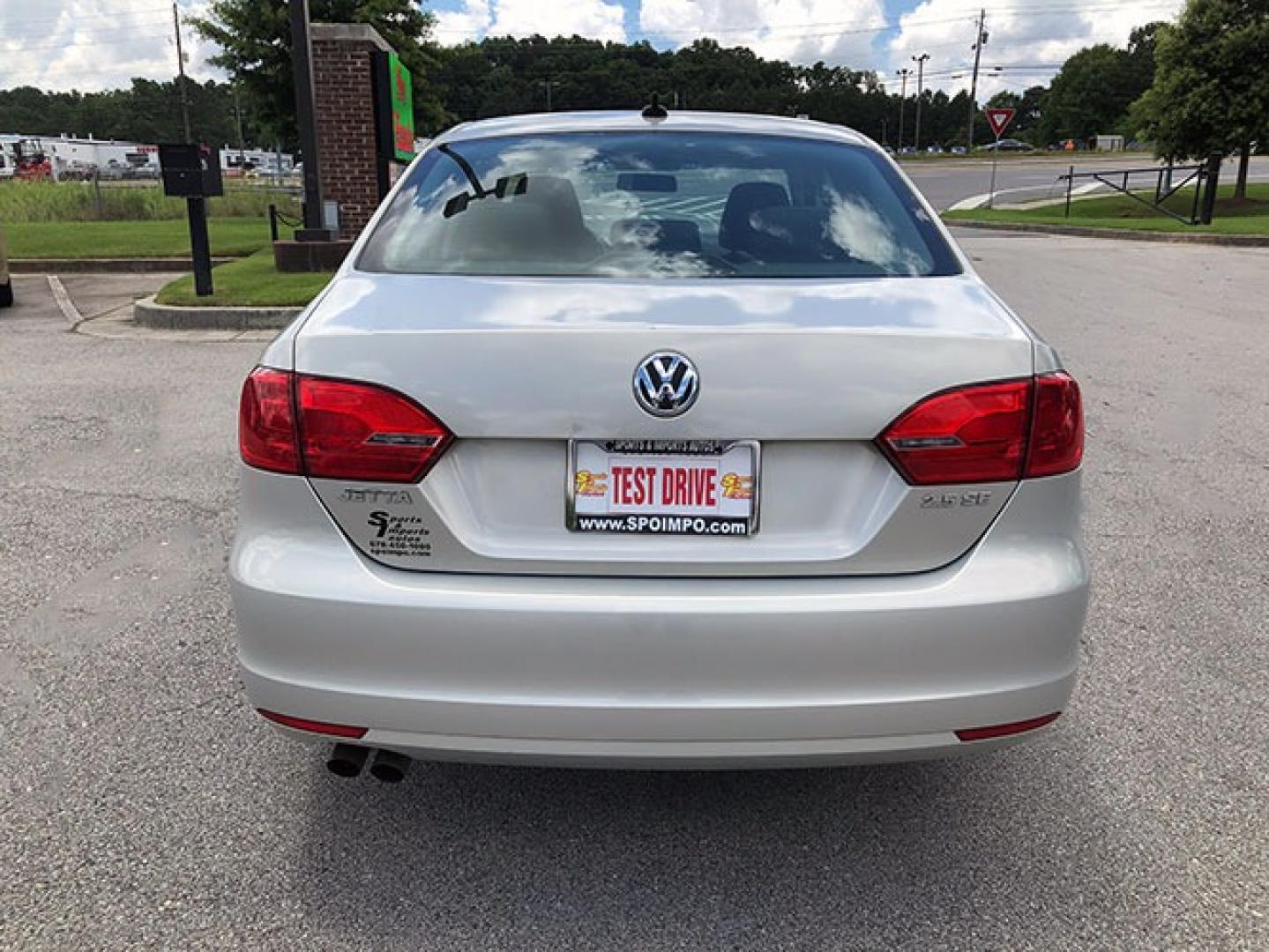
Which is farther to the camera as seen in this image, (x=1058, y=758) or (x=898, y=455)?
(x=1058, y=758)

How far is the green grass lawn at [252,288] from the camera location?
422 inches

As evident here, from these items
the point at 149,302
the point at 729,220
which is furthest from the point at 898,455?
the point at 149,302

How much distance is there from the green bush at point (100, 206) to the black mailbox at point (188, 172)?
1581cm

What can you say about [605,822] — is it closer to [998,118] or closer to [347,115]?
[347,115]

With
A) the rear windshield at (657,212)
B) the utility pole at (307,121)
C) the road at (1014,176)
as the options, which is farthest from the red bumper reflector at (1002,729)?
the road at (1014,176)

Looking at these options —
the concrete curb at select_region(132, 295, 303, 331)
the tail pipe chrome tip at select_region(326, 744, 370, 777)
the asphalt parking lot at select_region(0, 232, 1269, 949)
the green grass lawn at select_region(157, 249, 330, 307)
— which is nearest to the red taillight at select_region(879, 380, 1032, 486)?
the asphalt parking lot at select_region(0, 232, 1269, 949)

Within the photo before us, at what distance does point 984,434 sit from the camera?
6.72ft

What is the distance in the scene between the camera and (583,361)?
1.99 metres

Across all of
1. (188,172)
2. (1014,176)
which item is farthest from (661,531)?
(1014,176)

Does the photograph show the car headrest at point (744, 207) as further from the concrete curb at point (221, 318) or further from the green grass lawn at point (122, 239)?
the green grass lawn at point (122, 239)

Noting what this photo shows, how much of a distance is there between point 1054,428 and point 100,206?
93.9ft

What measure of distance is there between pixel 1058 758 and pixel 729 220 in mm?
1722

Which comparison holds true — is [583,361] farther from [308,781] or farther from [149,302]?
[149,302]

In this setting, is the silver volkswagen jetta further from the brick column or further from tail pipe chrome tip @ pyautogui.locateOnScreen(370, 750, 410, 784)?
the brick column
